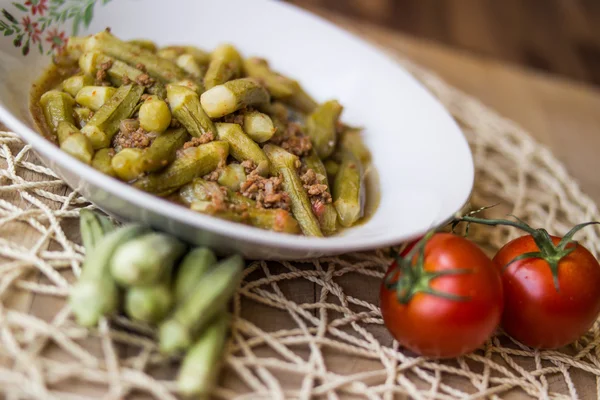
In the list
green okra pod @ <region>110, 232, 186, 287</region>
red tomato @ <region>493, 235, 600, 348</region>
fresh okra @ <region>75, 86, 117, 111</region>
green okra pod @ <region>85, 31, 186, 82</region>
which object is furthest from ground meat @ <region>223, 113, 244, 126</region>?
red tomato @ <region>493, 235, 600, 348</region>

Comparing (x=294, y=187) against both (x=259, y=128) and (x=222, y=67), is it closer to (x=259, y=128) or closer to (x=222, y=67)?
(x=259, y=128)

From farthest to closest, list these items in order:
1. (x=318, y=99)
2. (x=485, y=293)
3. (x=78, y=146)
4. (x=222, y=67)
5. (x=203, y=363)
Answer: (x=318, y=99)
(x=222, y=67)
(x=78, y=146)
(x=485, y=293)
(x=203, y=363)

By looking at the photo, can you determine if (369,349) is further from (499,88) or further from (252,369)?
(499,88)

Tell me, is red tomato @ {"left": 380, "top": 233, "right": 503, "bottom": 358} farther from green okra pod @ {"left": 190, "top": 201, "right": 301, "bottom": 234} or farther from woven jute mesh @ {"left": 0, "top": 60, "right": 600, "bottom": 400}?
green okra pod @ {"left": 190, "top": 201, "right": 301, "bottom": 234}

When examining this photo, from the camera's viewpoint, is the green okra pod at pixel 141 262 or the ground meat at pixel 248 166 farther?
the ground meat at pixel 248 166

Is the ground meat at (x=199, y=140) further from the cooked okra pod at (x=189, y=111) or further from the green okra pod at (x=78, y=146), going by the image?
the green okra pod at (x=78, y=146)

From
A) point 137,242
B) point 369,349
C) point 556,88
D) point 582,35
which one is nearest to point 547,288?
point 369,349

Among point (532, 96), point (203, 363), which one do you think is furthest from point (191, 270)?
point (532, 96)

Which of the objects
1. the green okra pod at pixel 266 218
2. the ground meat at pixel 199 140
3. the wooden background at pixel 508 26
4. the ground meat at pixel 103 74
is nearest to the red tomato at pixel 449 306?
the green okra pod at pixel 266 218
